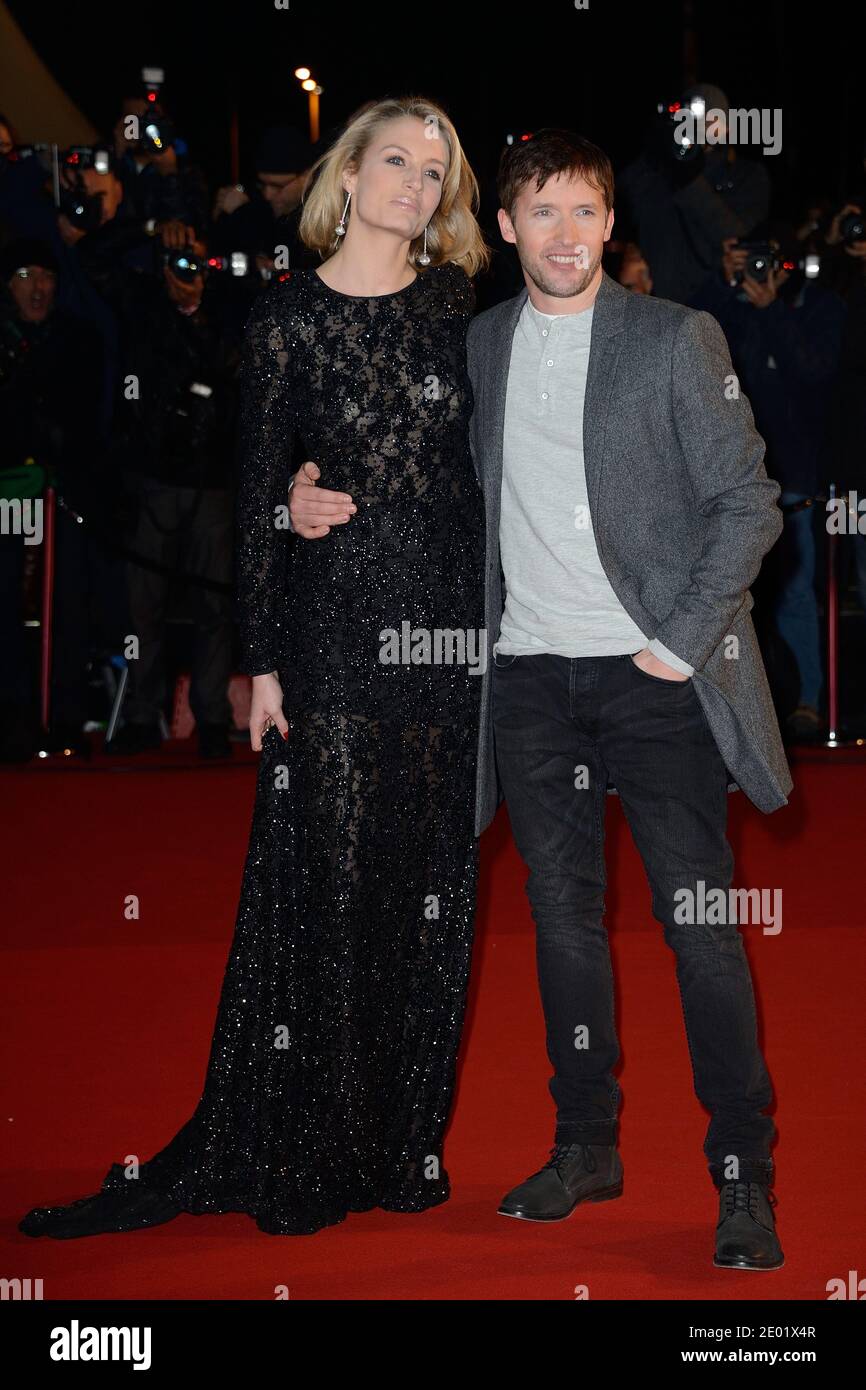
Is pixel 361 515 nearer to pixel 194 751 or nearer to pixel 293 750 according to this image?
pixel 293 750

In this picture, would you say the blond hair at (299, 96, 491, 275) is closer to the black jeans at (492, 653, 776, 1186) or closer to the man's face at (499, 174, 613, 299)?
the man's face at (499, 174, 613, 299)

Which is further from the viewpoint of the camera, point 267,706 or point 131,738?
point 131,738

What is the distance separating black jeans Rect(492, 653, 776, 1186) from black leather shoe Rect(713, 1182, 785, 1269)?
0.03 m

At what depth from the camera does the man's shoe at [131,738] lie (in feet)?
22.0

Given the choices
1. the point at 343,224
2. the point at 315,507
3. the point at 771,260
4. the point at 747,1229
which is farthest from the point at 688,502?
the point at 771,260

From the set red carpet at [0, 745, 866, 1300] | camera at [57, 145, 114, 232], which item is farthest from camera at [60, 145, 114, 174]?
red carpet at [0, 745, 866, 1300]

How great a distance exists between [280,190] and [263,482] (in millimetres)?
4853

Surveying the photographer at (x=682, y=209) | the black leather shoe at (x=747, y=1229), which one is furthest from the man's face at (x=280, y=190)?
the black leather shoe at (x=747, y=1229)

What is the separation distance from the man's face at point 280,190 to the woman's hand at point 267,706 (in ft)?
15.7

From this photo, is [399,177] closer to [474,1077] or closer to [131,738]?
[474,1077]

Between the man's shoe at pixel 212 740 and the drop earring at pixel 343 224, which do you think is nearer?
the drop earring at pixel 343 224

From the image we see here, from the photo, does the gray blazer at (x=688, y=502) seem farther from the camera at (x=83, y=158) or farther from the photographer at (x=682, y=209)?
the camera at (x=83, y=158)

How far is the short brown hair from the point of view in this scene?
2584 mm

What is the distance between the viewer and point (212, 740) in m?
6.62
